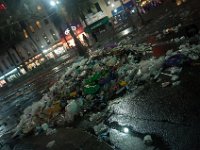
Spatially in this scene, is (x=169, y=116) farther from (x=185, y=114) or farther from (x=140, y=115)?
(x=140, y=115)


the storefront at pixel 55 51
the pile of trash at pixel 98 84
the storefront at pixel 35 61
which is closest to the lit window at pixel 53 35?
the storefront at pixel 55 51

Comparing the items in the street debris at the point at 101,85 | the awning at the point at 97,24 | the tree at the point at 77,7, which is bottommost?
the street debris at the point at 101,85

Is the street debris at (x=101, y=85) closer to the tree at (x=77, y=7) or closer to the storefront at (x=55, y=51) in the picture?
the tree at (x=77, y=7)

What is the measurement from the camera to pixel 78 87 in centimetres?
941

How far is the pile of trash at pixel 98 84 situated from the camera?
751 centimetres

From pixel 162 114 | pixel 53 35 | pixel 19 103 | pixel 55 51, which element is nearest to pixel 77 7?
pixel 53 35

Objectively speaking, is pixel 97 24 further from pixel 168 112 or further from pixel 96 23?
pixel 168 112

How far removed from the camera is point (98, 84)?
852 cm

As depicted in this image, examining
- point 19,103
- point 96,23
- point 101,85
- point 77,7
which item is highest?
point 77,7

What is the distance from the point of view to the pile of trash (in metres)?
7.51

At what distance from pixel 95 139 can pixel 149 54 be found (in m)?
5.29

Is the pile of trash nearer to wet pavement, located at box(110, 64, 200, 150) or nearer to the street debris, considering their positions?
the street debris

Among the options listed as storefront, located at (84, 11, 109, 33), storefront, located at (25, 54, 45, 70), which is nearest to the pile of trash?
storefront, located at (84, 11, 109, 33)

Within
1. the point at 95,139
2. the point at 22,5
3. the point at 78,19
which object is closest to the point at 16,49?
the point at 22,5
